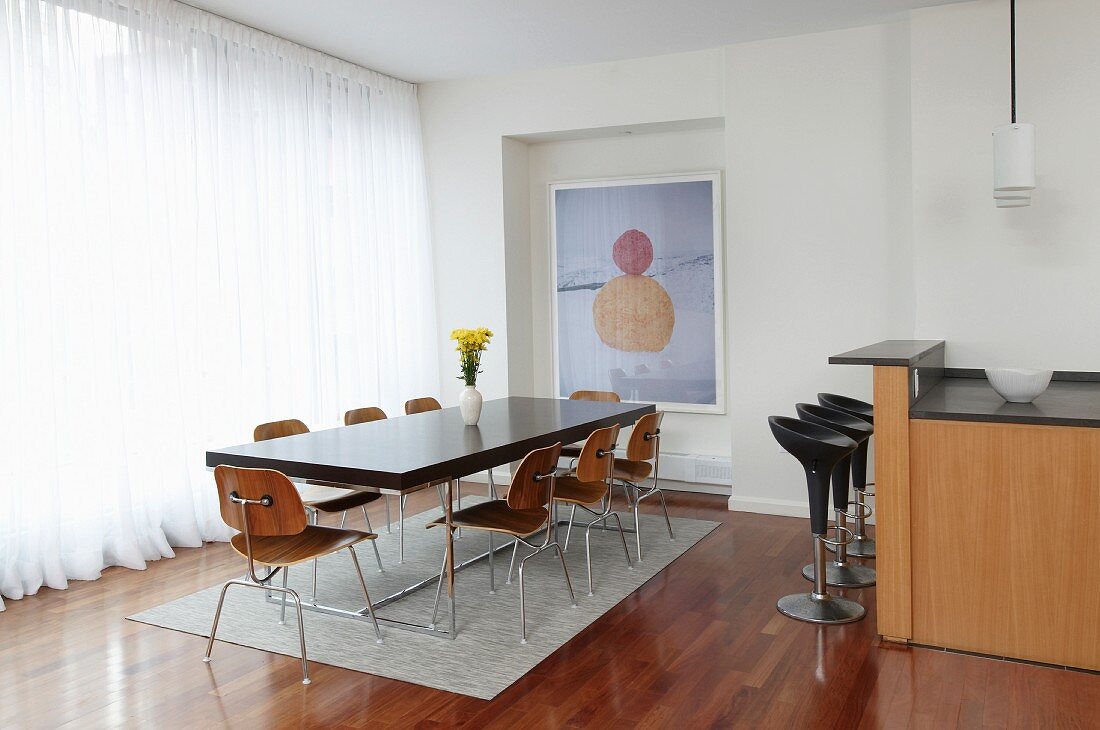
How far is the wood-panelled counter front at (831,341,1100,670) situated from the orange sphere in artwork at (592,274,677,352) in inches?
122

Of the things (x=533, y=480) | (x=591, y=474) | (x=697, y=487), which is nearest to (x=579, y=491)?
(x=591, y=474)

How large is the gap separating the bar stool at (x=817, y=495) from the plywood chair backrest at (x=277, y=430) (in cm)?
250

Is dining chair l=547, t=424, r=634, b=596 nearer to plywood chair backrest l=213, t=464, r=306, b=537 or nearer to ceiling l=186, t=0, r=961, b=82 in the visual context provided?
plywood chair backrest l=213, t=464, r=306, b=537

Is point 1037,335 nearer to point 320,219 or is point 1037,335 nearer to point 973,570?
point 973,570

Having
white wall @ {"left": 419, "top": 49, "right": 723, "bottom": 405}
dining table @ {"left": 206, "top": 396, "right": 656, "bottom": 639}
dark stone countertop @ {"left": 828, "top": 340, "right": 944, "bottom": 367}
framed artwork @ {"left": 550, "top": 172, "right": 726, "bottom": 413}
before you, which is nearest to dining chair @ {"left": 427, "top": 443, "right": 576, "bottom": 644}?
dining table @ {"left": 206, "top": 396, "right": 656, "bottom": 639}

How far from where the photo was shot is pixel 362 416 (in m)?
5.42

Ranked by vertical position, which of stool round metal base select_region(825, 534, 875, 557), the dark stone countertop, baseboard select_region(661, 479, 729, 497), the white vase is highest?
the dark stone countertop

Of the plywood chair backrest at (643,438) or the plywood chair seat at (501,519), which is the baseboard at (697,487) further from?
the plywood chair seat at (501,519)

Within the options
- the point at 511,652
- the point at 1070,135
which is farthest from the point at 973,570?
the point at 1070,135

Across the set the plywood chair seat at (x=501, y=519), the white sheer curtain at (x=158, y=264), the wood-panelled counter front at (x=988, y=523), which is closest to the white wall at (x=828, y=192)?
the white sheer curtain at (x=158, y=264)

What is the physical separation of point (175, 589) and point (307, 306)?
224 centimetres

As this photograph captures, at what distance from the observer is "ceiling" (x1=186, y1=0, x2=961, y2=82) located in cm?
534

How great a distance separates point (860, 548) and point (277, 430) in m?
3.31

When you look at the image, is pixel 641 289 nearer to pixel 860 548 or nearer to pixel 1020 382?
pixel 860 548
